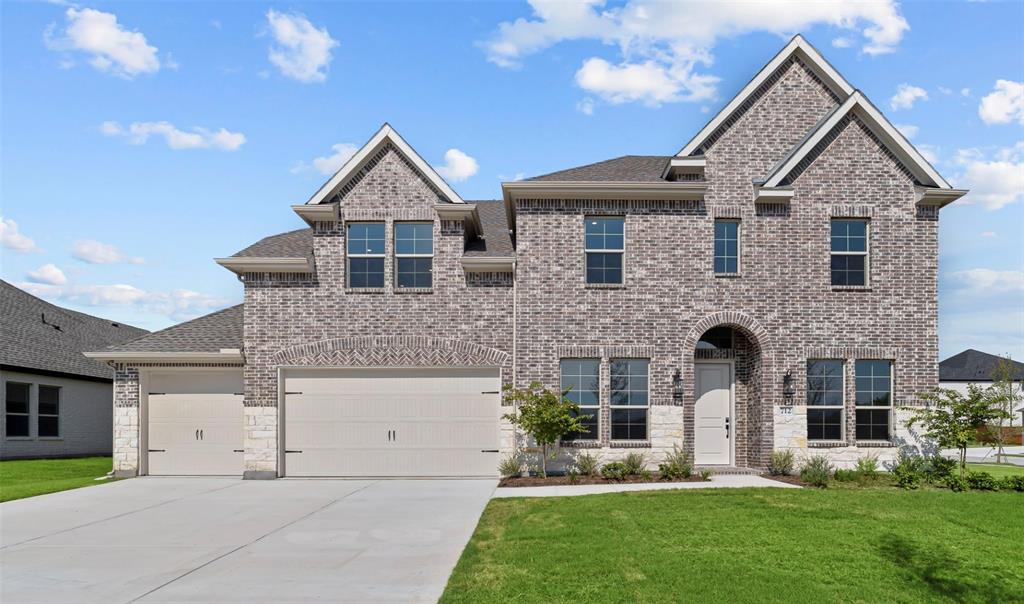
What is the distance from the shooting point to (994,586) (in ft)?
28.1

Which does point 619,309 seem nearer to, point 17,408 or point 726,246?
point 726,246

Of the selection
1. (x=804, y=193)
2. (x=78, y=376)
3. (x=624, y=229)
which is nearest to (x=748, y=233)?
(x=804, y=193)

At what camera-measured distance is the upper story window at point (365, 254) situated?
714 inches

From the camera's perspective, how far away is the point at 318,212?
17766 millimetres

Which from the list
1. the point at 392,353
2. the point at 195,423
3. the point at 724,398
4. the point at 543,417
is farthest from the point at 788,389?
the point at 195,423

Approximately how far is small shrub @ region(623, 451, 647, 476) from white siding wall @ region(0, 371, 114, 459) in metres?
20.3

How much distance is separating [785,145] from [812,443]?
7.44 metres

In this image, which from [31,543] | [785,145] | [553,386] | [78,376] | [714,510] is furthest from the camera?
[78,376]

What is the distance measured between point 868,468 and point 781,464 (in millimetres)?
2022

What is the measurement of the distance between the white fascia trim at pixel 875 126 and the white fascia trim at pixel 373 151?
25.8 ft

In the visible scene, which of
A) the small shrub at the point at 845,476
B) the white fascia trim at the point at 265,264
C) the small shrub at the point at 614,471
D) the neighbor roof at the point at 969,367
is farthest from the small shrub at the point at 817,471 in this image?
the neighbor roof at the point at 969,367

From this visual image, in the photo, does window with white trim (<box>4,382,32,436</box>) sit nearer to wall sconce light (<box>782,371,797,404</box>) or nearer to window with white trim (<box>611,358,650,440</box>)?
window with white trim (<box>611,358,650,440</box>)

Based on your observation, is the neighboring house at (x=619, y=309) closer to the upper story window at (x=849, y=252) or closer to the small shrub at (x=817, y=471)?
the upper story window at (x=849, y=252)

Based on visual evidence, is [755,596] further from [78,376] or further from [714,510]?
[78,376]
